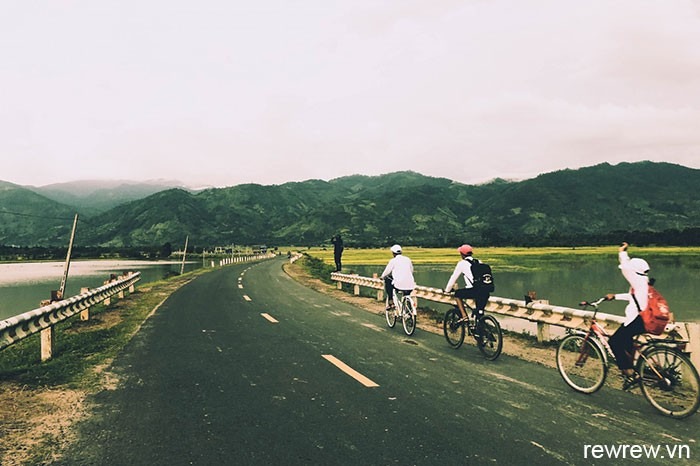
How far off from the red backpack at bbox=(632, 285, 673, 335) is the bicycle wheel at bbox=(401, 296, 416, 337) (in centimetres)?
582

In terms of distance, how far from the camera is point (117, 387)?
275 inches

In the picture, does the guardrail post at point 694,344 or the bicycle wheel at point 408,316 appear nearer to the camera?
the guardrail post at point 694,344

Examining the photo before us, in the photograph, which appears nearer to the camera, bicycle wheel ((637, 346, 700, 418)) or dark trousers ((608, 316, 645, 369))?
bicycle wheel ((637, 346, 700, 418))

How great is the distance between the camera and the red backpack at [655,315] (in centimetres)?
612

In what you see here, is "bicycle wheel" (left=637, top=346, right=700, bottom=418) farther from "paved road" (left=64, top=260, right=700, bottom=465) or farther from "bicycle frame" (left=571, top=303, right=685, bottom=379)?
"paved road" (left=64, top=260, right=700, bottom=465)

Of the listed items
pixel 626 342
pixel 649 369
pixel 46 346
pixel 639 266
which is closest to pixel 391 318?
pixel 626 342

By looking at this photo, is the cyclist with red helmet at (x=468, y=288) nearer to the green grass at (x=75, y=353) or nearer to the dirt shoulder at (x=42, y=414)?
the dirt shoulder at (x=42, y=414)

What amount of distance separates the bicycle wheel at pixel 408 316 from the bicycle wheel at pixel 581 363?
4.46m

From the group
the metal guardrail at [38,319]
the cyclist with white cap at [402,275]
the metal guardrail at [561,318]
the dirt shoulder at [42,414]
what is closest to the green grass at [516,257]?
the metal guardrail at [561,318]

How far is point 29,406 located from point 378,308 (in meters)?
12.3

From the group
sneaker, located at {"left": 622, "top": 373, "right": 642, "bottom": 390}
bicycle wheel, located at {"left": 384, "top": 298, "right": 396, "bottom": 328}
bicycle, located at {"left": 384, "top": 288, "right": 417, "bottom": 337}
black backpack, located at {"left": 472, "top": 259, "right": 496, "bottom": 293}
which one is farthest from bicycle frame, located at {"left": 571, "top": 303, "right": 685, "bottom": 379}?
bicycle wheel, located at {"left": 384, "top": 298, "right": 396, "bottom": 328}

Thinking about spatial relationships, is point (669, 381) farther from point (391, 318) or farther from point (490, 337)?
point (391, 318)

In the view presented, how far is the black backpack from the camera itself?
942 cm

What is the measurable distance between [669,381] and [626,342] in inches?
26.4
